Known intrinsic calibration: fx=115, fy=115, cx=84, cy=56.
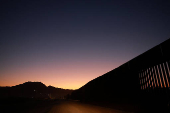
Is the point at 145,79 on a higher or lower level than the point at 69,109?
higher

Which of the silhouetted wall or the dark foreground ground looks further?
the dark foreground ground

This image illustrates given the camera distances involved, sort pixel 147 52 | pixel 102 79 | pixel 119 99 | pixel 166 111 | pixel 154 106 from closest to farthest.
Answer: pixel 166 111
pixel 154 106
pixel 147 52
pixel 119 99
pixel 102 79

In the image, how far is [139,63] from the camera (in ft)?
23.8

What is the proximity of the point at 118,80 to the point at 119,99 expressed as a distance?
63.8 inches

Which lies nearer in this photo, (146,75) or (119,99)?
(146,75)

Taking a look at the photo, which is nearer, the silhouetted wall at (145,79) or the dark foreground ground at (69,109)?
the silhouetted wall at (145,79)

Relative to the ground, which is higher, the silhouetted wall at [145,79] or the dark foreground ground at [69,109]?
the silhouetted wall at [145,79]

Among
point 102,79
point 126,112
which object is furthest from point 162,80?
point 102,79

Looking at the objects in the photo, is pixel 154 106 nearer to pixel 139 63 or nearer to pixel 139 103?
pixel 139 103

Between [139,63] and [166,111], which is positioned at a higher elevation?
[139,63]

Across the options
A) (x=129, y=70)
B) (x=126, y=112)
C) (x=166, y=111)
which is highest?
(x=129, y=70)

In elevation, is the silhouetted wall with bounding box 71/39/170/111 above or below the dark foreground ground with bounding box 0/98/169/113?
above

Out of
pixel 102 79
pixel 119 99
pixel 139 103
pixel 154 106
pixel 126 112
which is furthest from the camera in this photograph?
pixel 102 79

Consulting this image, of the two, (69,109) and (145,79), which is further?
(69,109)
